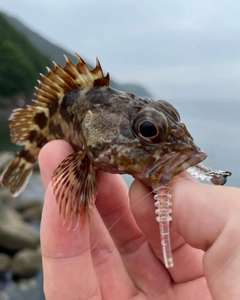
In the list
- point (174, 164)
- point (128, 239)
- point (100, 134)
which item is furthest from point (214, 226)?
point (128, 239)

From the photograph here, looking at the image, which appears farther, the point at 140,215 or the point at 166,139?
the point at 140,215

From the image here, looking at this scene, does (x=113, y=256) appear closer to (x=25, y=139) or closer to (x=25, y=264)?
(x=25, y=139)

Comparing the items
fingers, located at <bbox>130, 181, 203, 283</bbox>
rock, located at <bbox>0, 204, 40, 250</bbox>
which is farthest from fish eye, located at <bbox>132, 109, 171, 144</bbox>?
rock, located at <bbox>0, 204, 40, 250</bbox>

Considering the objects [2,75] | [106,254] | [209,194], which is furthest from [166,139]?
[2,75]

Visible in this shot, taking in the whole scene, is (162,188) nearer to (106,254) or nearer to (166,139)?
(166,139)

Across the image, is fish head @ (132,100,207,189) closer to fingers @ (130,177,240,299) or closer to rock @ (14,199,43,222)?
fingers @ (130,177,240,299)

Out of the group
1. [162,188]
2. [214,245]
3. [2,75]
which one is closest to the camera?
[214,245]

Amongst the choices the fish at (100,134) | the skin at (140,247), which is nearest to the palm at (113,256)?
the skin at (140,247)

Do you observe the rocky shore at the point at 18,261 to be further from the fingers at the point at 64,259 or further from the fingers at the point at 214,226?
the fingers at the point at 214,226
